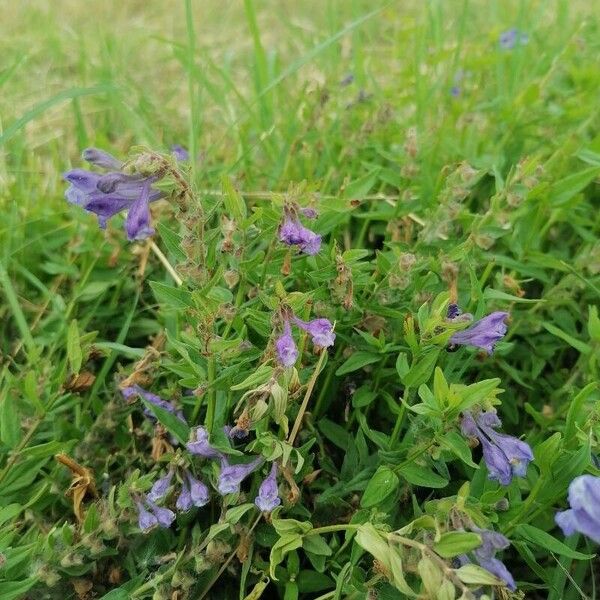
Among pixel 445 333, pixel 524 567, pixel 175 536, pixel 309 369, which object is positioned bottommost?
pixel 524 567

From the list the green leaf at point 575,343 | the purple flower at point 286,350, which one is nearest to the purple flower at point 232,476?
the purple flower at point 286,350

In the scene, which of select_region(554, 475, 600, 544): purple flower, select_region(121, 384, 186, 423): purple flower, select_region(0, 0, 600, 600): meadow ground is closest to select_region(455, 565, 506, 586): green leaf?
select_region(0, 0, 600, 600): meadow ground

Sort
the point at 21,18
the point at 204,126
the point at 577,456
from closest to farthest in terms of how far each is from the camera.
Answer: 1. the point at 577,456
2. the point at 204,126
3. the point at 21,18

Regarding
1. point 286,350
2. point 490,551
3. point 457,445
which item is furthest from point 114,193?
point 490,551

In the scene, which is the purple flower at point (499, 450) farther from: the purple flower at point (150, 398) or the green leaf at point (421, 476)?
the purple flower at point (150, 398)

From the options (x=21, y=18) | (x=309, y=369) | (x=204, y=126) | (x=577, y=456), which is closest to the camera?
(x=577, y=456)

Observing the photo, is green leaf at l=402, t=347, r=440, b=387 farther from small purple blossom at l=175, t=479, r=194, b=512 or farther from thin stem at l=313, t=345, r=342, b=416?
small purple blossom at l=175, t=479, r=194, b=512

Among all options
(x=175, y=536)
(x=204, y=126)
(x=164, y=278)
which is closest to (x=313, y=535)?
(x=175, y=536)

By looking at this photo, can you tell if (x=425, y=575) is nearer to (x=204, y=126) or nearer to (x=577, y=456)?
(x=577, y=456)
